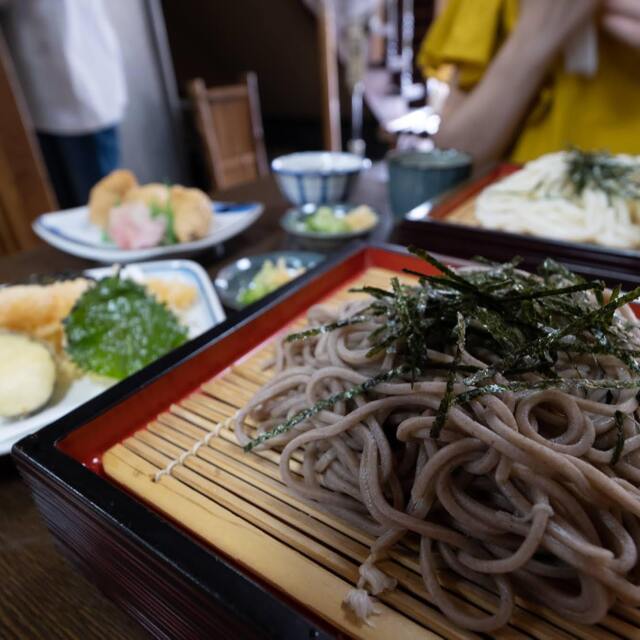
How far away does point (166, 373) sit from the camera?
1.02 metres

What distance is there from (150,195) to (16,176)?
155 cm

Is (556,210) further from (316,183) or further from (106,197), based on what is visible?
(106,197)

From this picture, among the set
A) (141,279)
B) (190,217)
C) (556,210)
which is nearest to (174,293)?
(141,279)

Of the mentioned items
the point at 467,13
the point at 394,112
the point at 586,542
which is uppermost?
the point at 467,13

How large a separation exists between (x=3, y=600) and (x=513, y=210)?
1.90 meters

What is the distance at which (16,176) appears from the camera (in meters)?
3.19

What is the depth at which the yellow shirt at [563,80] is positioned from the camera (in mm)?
2682

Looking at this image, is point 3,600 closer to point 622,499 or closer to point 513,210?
point 622,499

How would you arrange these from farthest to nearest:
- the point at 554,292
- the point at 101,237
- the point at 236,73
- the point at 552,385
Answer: the point at 236,73
the point at 101,237
the point at 554,292
the point at 552,385

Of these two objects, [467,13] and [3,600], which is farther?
[467,13]

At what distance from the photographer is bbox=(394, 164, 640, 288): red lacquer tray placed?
147cm

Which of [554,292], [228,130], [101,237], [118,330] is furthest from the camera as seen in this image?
[228,130]

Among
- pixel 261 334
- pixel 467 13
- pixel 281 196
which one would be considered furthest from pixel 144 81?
pixel 261 334

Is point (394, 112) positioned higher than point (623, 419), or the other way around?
point (623, 419)
